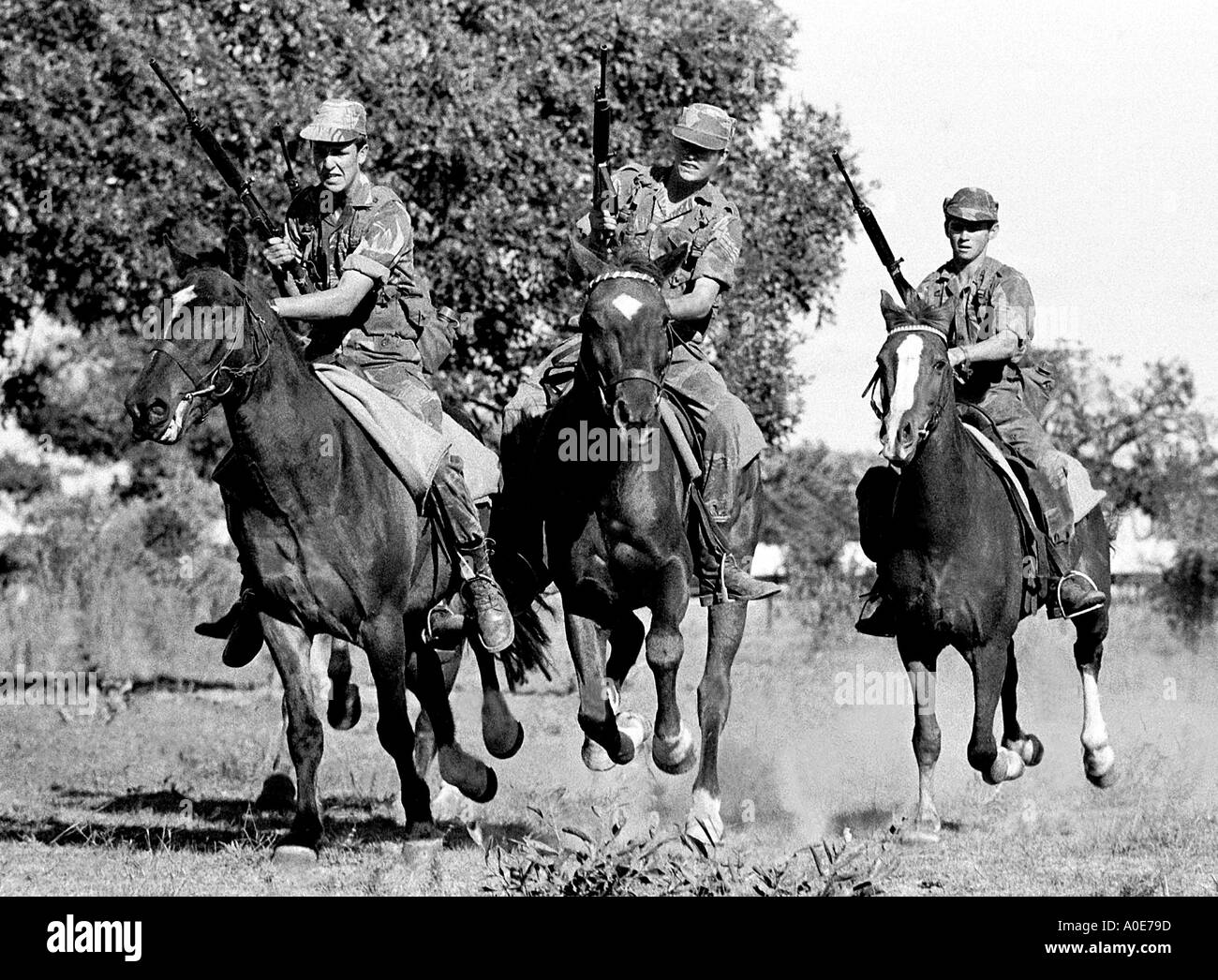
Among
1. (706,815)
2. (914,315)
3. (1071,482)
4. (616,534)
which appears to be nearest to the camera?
(616,534)

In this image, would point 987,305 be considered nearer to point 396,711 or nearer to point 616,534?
point 616,534

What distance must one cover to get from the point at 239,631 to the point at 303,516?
3.70ft

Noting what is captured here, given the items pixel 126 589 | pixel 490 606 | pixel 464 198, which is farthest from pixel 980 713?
pixel 126 589

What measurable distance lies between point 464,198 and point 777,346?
389 cm

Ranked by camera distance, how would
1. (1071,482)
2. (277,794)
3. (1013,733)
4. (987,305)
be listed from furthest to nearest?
(1013,733) → (277,794) → (1071,482) → (987,305)

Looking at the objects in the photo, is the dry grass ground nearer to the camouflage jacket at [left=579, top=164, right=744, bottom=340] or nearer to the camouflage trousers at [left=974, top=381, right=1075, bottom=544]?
the camouflage trousers at [left=974, top=381, right=1075, bottom=544]

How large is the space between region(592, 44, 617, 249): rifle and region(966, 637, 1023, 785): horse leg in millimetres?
3423

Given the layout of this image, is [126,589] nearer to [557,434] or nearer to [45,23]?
[45,23]

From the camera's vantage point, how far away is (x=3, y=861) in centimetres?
1048

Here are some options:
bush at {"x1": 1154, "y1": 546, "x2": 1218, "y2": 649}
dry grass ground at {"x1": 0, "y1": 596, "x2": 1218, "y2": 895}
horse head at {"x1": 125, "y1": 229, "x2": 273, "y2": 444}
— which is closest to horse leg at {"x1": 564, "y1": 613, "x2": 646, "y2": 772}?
dry grass ground at {"x1": 0, "y1": 596, "x2": 1218, "y2": 895}

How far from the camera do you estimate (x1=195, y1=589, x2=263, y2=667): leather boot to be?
10812mm

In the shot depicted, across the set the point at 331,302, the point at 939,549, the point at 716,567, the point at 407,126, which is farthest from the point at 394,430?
the point at 407,126

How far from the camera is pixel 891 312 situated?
1145cm

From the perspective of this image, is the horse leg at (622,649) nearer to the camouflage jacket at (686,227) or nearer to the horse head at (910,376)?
the horse head at (910,376)
